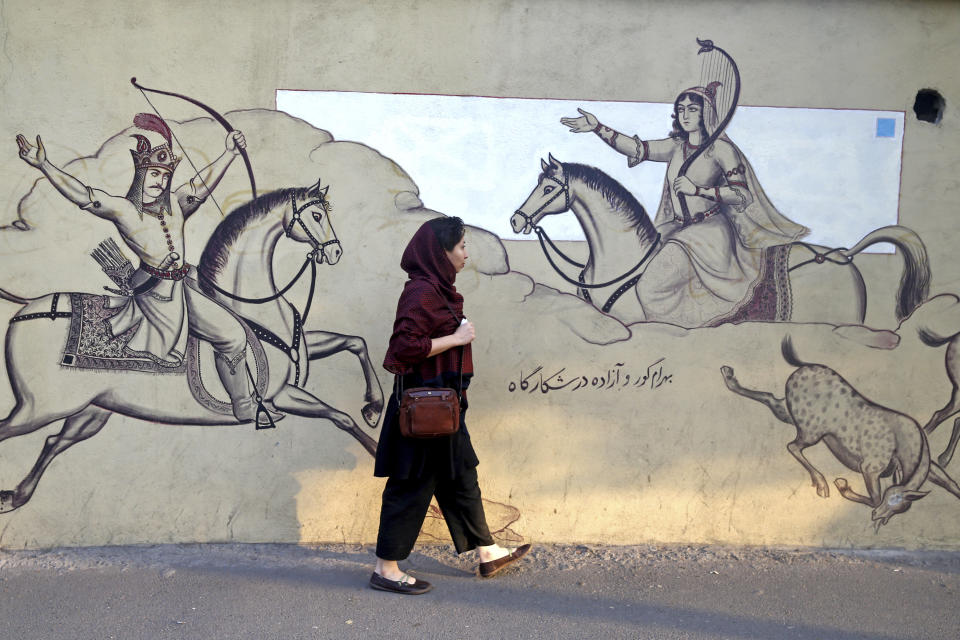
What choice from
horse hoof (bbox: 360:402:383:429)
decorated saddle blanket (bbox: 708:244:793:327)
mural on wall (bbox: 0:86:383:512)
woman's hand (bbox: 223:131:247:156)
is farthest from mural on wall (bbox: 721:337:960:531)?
woman's hand (bbox: 223:131:247:156)

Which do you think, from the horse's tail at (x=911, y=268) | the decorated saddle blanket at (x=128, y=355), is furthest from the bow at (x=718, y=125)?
the decorated saddle blanket at (x=128, y=355)

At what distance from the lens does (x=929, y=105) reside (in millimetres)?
3723

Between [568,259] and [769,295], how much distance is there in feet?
3.32

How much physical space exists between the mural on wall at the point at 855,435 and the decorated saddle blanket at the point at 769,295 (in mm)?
173

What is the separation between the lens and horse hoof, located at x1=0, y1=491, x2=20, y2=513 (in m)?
3.61

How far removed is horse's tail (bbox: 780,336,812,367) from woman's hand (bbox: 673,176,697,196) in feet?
2.84

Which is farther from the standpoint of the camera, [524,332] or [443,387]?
[524,332]

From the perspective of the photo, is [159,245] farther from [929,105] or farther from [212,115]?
[929,105]

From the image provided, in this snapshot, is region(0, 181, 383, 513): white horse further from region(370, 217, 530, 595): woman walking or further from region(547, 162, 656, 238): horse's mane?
region(547, 162, 656, 238): horse's mane

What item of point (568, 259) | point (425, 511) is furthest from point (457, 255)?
point (425, 511)

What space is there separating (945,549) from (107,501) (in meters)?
4.17

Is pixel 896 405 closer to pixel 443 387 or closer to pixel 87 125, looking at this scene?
pixel 443 387

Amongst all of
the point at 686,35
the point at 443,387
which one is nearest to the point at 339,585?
the point at 443,387

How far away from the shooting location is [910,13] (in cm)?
365
